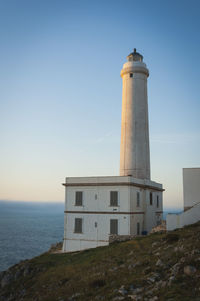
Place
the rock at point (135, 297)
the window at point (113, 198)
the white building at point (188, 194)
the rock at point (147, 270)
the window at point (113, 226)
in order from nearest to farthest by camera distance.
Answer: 1. the rock at point (135, 297)
2. the rock at point (147, 270)
3. the white building at point (188, 194)
4. the window at point (113, 226)
5. the window at point (113, 198)

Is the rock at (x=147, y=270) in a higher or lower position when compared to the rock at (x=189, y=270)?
lower

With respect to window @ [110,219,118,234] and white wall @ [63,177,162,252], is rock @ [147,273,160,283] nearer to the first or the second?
white wall @ [63,177,162,252]

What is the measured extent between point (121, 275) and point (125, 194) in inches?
581

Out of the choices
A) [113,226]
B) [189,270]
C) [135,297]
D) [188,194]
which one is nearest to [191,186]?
[188,194]

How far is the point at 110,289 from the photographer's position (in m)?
14.4

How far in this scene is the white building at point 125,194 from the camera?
30.4m

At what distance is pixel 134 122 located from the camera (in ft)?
120

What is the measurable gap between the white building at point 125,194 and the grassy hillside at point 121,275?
542 centimetres

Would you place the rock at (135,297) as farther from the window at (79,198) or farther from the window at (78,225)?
the window at (79,198)

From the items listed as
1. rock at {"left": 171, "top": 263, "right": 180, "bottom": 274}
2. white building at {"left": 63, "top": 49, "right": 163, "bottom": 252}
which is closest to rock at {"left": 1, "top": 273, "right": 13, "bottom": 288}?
white building at {"left": 63, "top": 49, "right": 163, "bottom": 252}

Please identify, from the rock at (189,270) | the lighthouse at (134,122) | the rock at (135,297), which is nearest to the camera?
the rock at (135,297)

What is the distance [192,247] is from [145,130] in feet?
73.1

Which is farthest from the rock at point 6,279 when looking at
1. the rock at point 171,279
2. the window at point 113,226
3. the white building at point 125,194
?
the rock at point 171,279

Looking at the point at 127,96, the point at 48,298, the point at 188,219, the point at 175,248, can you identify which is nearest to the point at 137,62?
the point at 127,96
